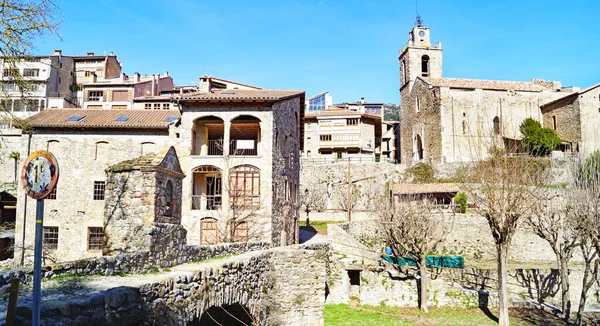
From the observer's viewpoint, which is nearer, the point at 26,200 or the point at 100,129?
the point at 26,200

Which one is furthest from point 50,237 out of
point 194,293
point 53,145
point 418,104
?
point 418,104

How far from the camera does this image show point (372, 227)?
36.5 meters

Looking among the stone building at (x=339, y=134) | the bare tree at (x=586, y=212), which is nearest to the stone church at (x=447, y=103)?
the stone building at (x=339, y=134)

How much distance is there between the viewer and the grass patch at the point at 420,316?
67.7 feet

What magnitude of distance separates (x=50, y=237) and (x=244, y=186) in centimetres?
1448

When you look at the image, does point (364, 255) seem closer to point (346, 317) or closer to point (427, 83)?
point (346, 317)

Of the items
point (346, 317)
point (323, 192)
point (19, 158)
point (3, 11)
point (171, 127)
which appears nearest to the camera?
point (3, 11)

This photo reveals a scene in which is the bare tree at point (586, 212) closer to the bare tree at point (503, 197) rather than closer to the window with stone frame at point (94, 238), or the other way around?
the bare tree at point (503, 197)

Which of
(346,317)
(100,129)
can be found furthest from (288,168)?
(100,129)

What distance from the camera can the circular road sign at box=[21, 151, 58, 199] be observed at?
13.5 feet

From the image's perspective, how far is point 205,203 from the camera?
25578mm

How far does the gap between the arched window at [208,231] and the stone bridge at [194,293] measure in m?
8.37

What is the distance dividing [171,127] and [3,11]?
17077 mm

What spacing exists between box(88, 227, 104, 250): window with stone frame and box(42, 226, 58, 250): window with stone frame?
2188 mm
